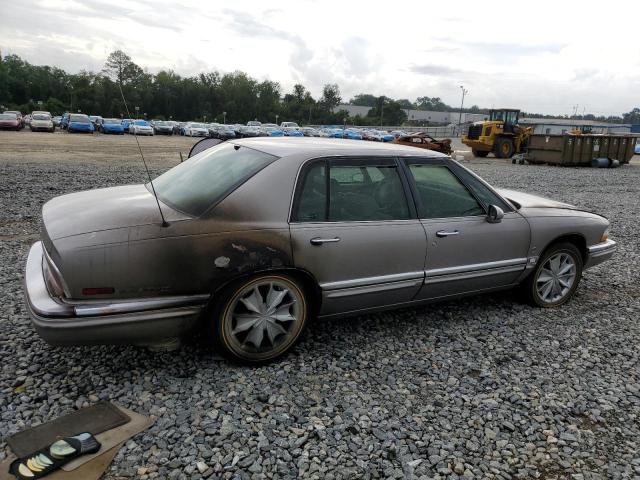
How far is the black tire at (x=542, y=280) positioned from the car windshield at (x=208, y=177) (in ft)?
8.90

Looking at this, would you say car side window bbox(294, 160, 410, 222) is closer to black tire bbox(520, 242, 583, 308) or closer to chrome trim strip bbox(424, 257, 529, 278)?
chrome trim strip bbox(424, 257, 529, 278)

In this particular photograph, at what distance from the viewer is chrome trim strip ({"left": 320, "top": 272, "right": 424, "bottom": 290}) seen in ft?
11.0

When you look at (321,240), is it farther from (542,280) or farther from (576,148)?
(576,148)

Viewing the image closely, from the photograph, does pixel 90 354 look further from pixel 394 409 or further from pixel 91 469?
pixel 394 409

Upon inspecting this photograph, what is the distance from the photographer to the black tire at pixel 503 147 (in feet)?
87.0

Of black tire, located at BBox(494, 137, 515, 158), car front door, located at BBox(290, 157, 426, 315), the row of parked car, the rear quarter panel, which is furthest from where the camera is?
the row of parked car

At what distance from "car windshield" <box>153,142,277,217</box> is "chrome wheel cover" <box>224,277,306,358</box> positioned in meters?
0.63

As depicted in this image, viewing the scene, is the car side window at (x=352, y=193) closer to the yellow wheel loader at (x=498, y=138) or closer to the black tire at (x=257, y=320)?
the black tire at (x=257, y=320)

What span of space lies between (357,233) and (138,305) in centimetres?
152

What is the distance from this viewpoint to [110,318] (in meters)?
2.72

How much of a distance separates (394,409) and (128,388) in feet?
5.39

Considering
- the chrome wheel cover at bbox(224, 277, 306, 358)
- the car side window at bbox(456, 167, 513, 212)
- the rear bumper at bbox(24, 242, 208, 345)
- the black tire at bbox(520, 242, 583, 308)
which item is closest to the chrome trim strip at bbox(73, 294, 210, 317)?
the rear bumper at bbox(24, 242, 208, 345)

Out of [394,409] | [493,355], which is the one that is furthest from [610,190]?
[394,409]

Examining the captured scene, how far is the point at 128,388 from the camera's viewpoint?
2.99 m
